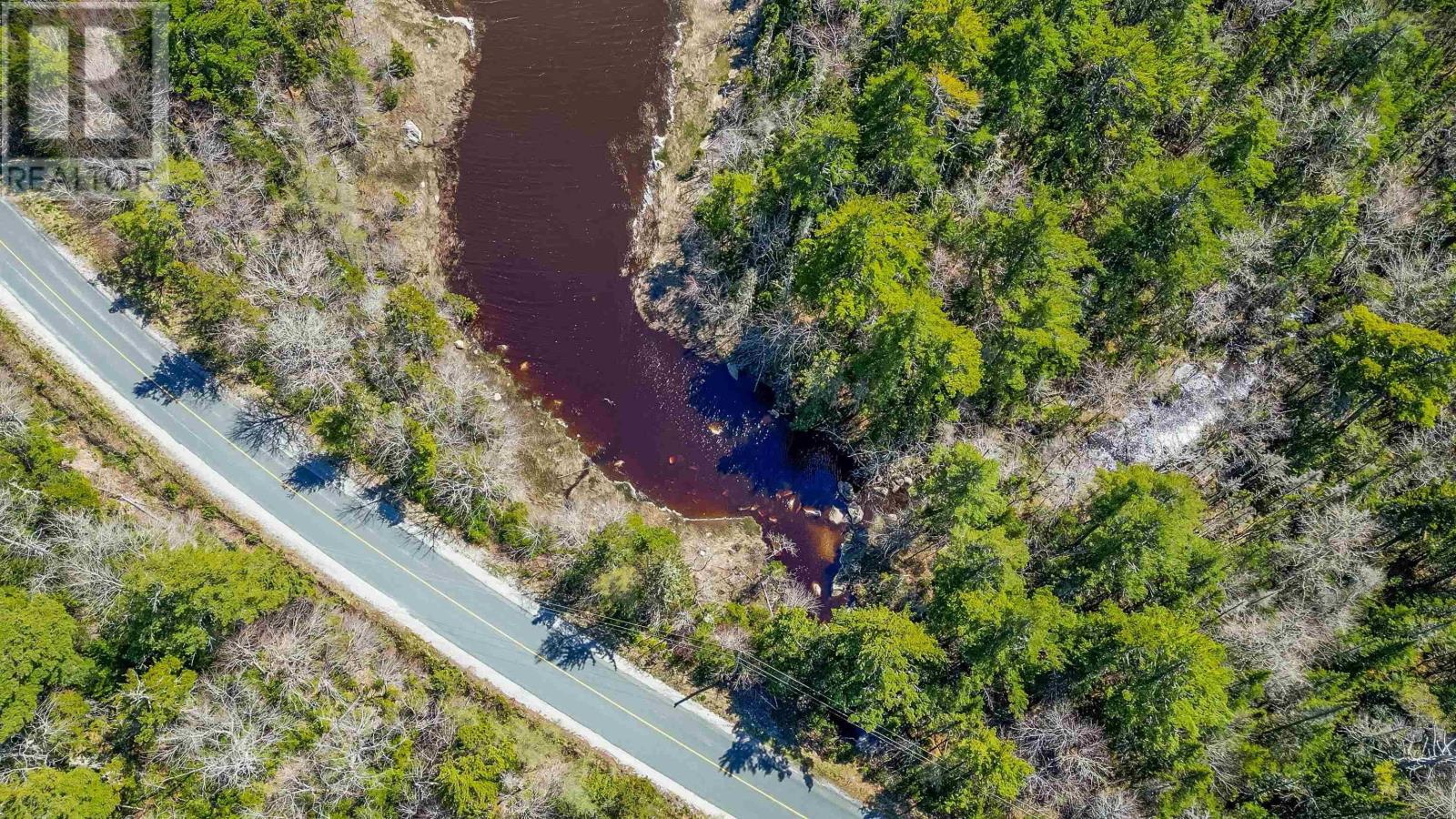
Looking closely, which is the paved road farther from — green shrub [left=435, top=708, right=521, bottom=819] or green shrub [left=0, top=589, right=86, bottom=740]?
green shrub [left=0, top=589, right=86, bottom=740]

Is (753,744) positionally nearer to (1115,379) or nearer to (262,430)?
(1115,379)

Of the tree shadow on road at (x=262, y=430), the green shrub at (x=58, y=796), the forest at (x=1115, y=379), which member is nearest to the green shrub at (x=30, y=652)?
the green shrub at (x=58, y=796)

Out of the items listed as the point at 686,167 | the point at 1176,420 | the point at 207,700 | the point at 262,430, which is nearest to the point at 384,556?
the point at 207,700

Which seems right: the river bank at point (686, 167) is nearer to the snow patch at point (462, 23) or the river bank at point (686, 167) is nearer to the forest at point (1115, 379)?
the forest at point (1115, 379)

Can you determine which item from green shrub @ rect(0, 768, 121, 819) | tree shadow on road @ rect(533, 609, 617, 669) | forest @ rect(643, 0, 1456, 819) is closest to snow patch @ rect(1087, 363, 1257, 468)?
forest @ rect(643, 0, 1456, 819)

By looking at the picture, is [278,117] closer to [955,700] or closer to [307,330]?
[307,330]

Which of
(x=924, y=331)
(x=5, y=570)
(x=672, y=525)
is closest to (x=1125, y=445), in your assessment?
(x=924, y=331)
